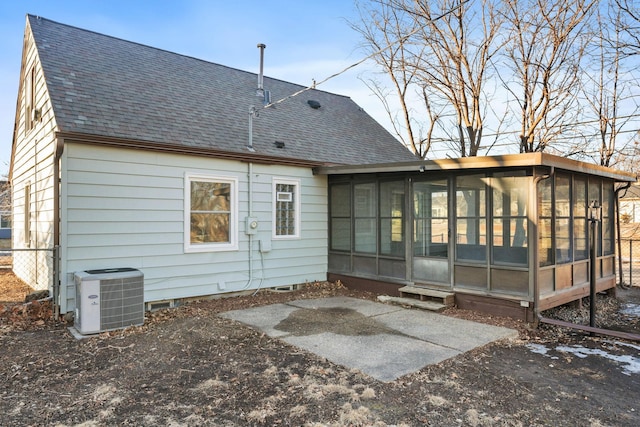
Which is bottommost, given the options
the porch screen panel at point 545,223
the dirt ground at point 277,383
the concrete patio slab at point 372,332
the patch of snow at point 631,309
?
the patch of snow at point 631,309

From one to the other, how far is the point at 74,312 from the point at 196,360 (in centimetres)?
260

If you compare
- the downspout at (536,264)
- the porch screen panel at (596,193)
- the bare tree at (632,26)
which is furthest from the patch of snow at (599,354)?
the bare tree at (632,26)

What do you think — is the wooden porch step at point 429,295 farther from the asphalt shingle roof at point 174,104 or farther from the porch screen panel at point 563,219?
the asphalt shingle roof at point 174,104

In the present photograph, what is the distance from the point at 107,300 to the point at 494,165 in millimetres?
5529

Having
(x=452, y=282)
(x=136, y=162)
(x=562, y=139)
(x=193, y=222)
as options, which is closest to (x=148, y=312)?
(x=193, y=222)

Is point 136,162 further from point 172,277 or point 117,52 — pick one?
point 117,52

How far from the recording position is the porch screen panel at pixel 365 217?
7953 mm

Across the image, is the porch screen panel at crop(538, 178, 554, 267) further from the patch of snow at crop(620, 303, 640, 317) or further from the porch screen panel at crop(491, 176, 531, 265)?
the patch of snow at crop(620, 303, 640, 317)

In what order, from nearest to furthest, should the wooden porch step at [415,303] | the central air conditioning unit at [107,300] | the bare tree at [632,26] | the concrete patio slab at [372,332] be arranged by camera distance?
1. the concrete patio slab at [372,332]
2. the central air conditioning unit at [107,300]
3. the bare tree at [632,26]
4. the wooden porch step at [415,303]

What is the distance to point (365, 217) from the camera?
8.10 metres

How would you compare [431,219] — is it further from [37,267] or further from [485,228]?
[37,267]

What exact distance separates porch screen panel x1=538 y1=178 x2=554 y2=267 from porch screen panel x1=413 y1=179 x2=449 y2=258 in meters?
1.35

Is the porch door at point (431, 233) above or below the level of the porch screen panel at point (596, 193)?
below

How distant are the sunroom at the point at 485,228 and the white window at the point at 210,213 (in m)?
2.15
